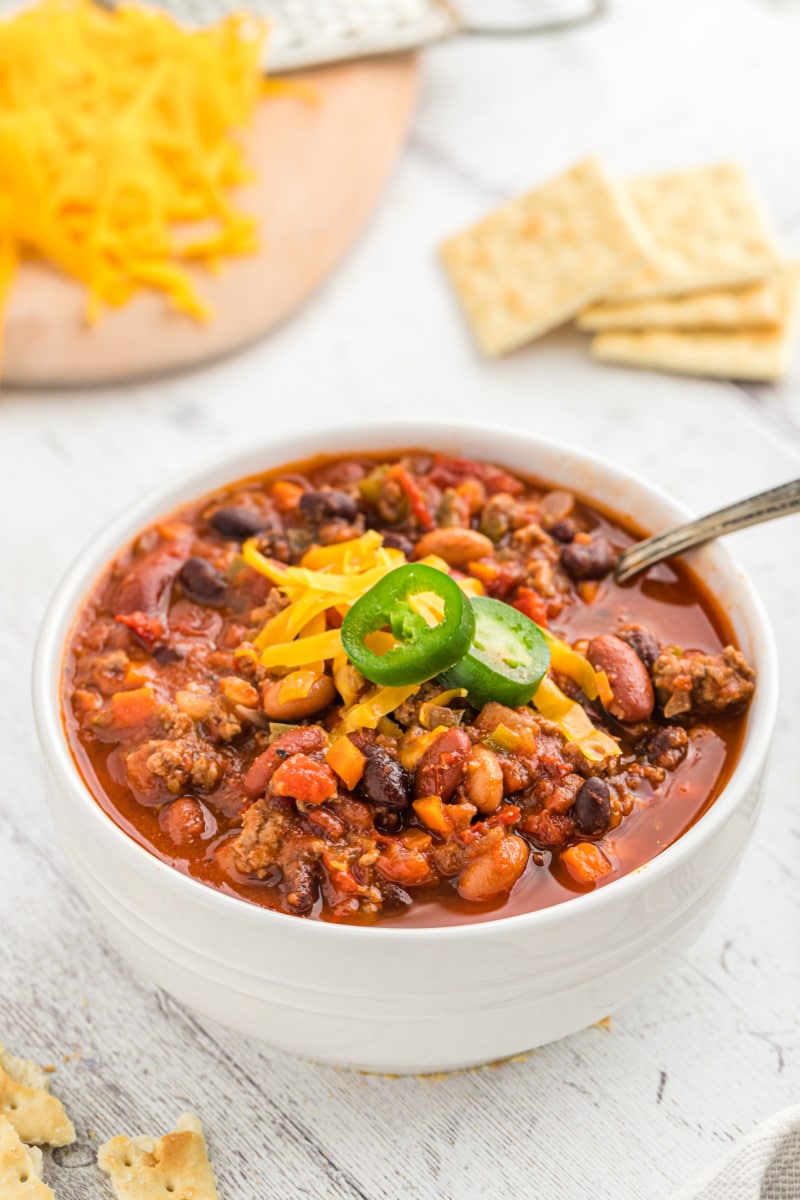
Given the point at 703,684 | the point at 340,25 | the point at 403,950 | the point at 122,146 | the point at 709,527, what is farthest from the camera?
the point at 340,25

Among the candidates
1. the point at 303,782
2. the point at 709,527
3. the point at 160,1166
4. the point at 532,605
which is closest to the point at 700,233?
the point at 709,527

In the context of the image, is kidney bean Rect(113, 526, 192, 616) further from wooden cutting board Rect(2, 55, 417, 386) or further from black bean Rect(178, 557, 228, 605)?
wooden cutting board Rect(2, 55, 417, 386)

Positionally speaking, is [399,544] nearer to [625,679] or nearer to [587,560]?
[587,560]

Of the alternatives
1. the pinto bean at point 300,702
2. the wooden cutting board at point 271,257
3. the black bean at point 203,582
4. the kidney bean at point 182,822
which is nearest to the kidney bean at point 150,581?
the black bean at point 203,582

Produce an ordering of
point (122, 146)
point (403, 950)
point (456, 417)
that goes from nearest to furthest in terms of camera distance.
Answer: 1. point (403, 950)
2. point (456, 417)
3. point (122, 146)

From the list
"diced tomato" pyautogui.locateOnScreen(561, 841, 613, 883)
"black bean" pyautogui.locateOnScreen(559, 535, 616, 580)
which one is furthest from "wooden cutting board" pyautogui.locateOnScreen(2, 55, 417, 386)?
"diced tomato" pyautogui.locateOnScreen(561, 841, 613, 883)

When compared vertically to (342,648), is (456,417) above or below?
below

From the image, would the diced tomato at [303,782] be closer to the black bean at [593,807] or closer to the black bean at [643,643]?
the black bean at [593,807]

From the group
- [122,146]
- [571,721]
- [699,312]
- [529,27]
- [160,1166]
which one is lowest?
[160,1166]
